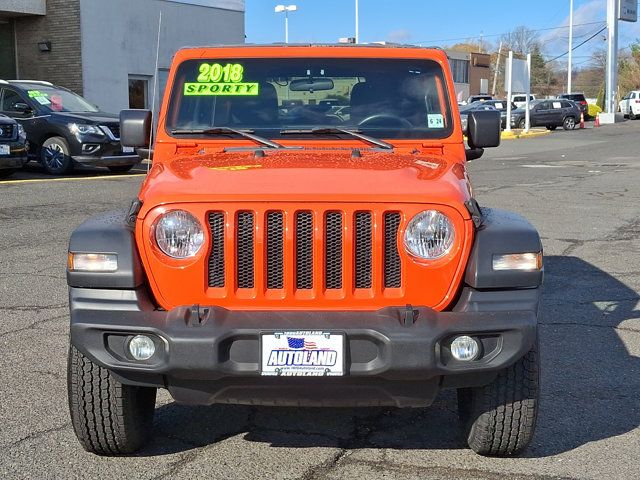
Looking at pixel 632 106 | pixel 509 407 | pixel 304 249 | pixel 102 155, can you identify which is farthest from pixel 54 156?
pixel 632 106

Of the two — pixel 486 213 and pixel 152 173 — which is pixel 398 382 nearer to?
pixel 486 213

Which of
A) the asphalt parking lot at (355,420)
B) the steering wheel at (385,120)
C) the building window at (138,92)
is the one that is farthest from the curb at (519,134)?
the steering wheel at (385,120)

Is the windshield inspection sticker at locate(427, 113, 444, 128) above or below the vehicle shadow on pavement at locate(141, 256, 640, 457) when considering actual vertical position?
above

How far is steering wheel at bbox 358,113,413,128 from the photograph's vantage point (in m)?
4.59

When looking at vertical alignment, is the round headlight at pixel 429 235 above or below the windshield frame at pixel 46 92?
below

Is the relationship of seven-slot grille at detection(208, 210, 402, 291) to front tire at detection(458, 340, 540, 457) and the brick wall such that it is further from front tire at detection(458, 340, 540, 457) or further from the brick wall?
the brick wall

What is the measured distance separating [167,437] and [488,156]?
20622 millimetres

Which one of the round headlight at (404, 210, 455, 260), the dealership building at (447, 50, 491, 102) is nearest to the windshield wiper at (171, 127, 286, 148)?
the round headlight at (404, 210, 455, 260)

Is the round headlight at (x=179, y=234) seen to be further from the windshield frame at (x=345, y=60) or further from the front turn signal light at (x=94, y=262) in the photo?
the windshield frame at (x=345, y=60)

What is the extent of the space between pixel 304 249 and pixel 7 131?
39.4ft

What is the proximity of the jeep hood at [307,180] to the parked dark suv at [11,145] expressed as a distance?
11.0 meters

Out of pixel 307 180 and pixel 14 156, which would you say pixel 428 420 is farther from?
pixel 14 156

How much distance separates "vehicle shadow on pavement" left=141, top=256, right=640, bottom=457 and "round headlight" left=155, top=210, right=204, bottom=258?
1.00 m

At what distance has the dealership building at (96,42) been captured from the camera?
2450cm
